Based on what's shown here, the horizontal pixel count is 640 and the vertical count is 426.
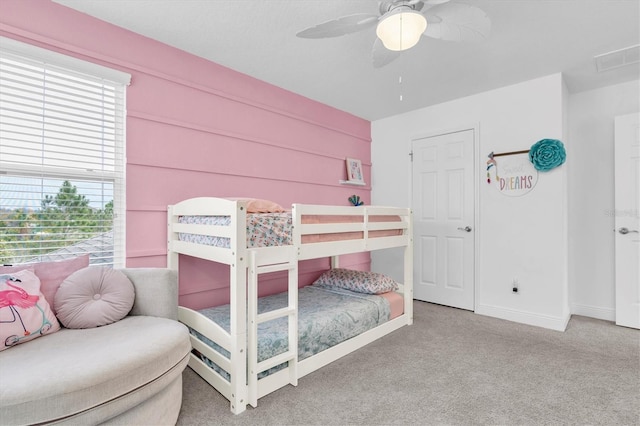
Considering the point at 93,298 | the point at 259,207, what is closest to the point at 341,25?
the point at 259,207

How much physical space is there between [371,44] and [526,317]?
2.86 metres

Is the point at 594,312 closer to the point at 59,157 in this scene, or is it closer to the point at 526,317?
the point at 526,317

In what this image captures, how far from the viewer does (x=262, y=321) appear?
1751mm

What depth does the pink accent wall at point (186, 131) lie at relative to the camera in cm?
205

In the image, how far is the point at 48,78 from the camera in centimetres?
196

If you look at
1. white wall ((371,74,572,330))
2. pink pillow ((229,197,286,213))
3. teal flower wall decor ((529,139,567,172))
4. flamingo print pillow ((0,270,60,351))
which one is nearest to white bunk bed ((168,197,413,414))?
pink pillow ((229,197,286,213))

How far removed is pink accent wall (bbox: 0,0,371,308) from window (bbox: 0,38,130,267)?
86 millimetres

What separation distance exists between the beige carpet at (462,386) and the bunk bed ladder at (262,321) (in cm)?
10

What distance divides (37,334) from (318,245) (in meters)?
1.55

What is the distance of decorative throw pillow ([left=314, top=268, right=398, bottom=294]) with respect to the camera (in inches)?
114

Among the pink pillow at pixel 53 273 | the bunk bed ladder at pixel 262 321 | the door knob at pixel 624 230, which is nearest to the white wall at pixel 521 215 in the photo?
the door knob at pixel 624 230

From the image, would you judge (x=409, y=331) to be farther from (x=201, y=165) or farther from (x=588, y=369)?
(x=201, y=165)

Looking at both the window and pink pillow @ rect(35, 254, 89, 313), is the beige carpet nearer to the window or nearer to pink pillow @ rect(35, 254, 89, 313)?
pink pillow @ rect(35, 254, 89, 313)

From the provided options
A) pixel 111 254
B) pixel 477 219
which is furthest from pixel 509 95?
pixel 111 254
